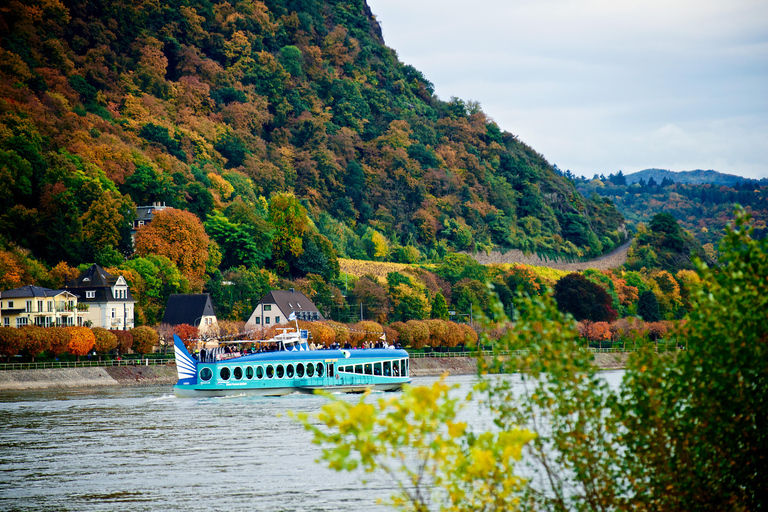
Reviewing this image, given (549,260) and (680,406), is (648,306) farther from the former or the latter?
(680,406)

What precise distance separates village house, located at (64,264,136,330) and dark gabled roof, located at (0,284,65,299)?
331cm

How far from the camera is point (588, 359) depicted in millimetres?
13055

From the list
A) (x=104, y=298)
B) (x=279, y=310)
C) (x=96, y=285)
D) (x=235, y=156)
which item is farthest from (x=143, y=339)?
(x=235, y=156)

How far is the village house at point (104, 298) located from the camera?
84.6 meters

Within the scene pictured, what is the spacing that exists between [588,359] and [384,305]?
3500 inches

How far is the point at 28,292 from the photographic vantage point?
80.1 metres

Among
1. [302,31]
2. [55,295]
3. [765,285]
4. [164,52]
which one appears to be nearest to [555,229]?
[302,31]

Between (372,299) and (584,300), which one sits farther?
(584,300)

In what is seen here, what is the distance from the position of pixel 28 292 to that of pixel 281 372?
3415cm

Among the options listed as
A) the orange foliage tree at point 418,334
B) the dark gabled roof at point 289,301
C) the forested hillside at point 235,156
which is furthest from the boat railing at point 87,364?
the orange foliage tree at point 418,334

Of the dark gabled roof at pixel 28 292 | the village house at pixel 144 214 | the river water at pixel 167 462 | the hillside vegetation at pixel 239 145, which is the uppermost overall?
the hillside vegetation at pixel 239 145

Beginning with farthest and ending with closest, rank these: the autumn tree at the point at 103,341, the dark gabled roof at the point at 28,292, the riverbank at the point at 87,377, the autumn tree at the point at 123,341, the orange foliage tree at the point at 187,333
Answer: the orange foliage tree at the point at 187,333, the dark gabled roof at the point at 28,292, the autumn tree at the point at 123,341, the autumn tree at the point at 103,341, the riverbank at the point at 87,377

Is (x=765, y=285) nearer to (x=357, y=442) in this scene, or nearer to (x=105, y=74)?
(x=357, y=442)

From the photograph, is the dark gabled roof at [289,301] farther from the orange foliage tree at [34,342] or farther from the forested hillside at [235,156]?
the orange foliage tree at [34,342]
